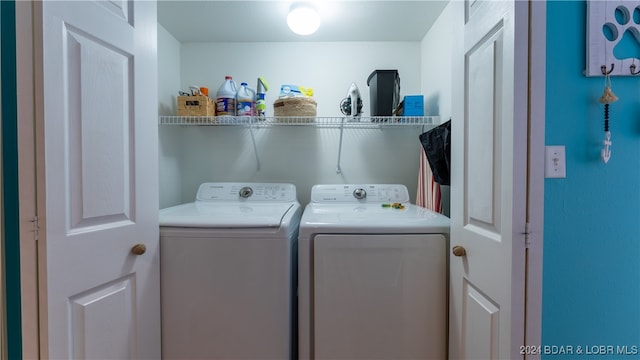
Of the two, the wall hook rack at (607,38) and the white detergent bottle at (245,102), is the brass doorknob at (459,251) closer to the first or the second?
the wall hook rack at (607,38)

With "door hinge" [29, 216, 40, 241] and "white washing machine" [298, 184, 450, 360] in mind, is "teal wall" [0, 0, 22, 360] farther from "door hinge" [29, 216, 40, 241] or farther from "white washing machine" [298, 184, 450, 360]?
"white washing machine" [298, 184, 450, 360]

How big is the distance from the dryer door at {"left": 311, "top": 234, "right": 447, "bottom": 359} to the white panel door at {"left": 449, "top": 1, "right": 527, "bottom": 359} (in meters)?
0.08

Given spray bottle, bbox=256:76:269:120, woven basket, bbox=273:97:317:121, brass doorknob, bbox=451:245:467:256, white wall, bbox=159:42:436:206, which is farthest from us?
white wall, bbox=159:42:436:206

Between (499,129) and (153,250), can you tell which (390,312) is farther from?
(153,250)

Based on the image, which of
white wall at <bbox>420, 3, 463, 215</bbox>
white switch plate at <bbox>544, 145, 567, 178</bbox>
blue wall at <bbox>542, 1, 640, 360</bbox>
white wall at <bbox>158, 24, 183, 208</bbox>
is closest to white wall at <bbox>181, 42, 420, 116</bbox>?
white wall at <bbox>420, 3, 463, 215</bbox>

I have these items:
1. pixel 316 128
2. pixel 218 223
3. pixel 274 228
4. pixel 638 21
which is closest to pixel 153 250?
pixel 218 223

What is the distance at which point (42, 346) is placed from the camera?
861mm

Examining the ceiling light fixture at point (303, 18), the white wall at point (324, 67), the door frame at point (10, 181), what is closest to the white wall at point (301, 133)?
the white wall at point (324, 67)

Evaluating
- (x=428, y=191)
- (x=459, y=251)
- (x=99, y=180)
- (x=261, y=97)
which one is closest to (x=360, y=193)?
(x=428, y=191)

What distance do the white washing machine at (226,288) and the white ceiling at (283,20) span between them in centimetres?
141

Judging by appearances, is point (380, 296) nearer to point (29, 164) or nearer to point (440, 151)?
point (440, 151)

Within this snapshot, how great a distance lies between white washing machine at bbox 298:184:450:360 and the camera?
4.12ft

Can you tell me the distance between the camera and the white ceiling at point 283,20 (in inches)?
67.7

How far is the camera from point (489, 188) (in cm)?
96
